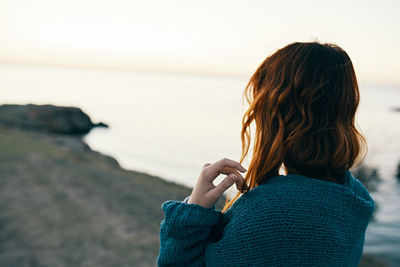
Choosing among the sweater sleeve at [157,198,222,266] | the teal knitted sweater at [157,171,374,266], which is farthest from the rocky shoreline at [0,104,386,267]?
the teal knitted sweater at [157,171,374,266]

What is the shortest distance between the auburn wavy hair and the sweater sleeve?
24 centimetres

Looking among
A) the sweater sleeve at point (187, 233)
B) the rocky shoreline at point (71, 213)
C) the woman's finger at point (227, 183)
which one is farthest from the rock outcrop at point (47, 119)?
the woman's finger at point (227, 183)

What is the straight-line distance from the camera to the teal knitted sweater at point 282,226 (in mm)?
1219

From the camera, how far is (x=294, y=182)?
4.16 ft

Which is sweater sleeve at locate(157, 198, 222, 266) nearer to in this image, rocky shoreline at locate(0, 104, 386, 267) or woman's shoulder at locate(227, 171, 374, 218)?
woman's shoulder at locate(227, 171, 374, 218)

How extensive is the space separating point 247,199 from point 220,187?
167 mm

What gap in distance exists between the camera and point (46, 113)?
27109 millimetres

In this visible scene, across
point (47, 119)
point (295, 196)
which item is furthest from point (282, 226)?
point (47, 119)

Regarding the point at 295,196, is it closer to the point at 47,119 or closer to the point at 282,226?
the point at 282,226

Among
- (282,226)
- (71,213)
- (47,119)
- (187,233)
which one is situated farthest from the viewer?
(47,119)

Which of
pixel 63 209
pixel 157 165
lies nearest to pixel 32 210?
pixel 63 209

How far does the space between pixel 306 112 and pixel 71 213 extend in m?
5.87

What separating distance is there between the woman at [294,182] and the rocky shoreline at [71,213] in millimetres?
3857

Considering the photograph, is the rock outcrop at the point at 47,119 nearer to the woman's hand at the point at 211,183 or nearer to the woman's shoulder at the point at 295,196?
the woman's hand at the point at 211,183
